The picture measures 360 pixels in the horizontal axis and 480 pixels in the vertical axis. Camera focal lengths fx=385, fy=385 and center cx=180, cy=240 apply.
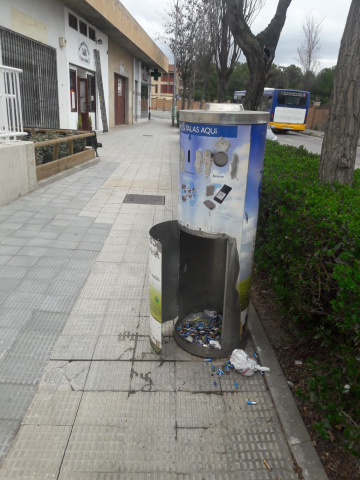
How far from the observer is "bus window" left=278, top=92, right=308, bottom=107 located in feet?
90.1

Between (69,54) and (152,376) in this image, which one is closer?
(152,376)

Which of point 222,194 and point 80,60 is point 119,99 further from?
point 222,194

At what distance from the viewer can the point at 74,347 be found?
121 inches

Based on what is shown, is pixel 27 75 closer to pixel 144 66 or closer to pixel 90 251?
pixel 90 251

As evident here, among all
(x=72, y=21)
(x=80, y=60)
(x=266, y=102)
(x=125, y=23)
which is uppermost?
(x=125, y=23)

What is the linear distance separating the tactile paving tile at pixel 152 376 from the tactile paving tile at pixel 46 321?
2.81 feet

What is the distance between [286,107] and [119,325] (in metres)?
28.3

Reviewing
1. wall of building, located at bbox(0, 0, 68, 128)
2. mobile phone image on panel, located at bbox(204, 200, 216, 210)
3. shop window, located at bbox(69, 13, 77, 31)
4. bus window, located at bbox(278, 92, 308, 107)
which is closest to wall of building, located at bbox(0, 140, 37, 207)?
mobile phone image on panel, located at bbox(204, 200, 216, 210)

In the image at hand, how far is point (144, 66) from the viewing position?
3412 centimetres

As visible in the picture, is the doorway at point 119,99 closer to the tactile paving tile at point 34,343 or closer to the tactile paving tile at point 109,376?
the tactile paving tile at point 34,343

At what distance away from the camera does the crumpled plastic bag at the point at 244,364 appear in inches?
112

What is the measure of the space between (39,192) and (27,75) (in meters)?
6.12

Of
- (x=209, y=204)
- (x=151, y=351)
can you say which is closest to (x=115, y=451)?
(x=151, y=351)

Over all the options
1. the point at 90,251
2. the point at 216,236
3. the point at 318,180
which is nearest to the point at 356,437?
the point at 216,236
